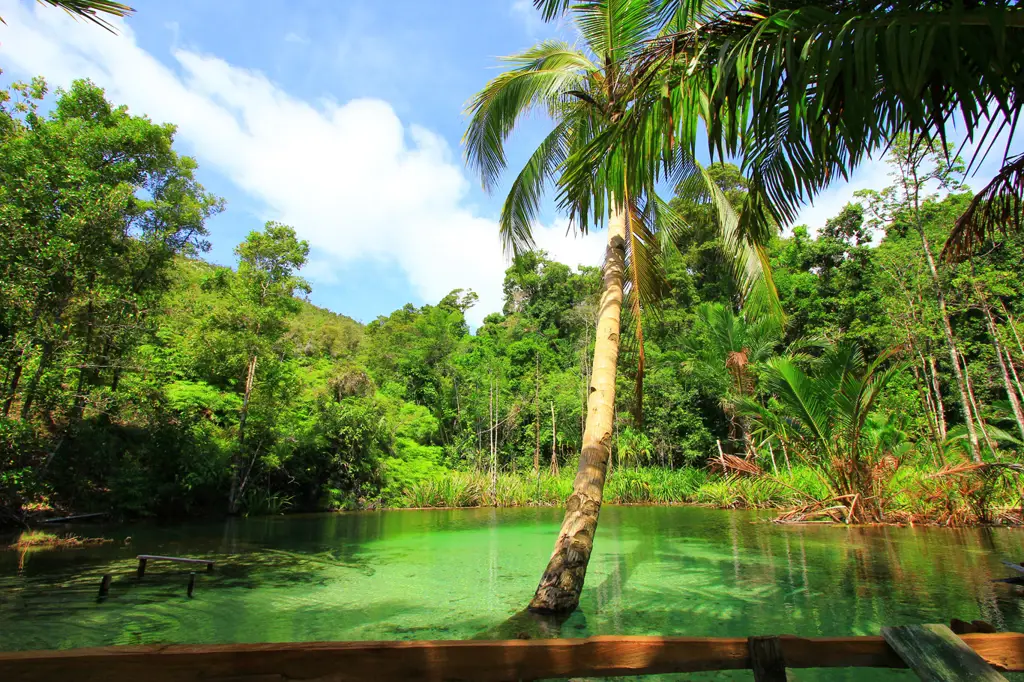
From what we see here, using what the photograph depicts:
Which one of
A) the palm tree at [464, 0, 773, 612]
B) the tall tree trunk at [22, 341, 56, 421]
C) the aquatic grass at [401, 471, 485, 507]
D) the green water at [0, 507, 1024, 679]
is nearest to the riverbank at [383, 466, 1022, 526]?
the aquatic grass at [401, 471, 485, 507]

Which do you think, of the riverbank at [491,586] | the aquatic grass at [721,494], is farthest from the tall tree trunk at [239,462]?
the aquatic grass at [721,494]

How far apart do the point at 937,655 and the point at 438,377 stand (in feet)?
68.0

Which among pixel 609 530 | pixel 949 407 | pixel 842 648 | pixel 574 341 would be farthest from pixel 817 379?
pixel 574 341

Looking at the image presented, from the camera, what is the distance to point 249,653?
1.44 m

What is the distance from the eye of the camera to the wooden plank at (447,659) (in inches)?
54.5

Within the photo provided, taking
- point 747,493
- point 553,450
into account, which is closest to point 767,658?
point 747,493

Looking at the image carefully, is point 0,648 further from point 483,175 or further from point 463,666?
point 483,175

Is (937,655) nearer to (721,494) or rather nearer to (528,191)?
(528,191)

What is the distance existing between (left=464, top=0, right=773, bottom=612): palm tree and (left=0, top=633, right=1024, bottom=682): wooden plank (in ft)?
7.10

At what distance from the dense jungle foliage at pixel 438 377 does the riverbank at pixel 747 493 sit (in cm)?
5

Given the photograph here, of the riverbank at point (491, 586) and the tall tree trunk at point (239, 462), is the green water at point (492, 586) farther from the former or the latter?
the tall tree trunk at point (239, 462)

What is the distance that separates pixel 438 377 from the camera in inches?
859

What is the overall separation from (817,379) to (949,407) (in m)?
11.2

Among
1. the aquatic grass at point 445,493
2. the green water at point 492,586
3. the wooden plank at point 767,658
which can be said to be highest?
the aquatic grass at point 445,493
